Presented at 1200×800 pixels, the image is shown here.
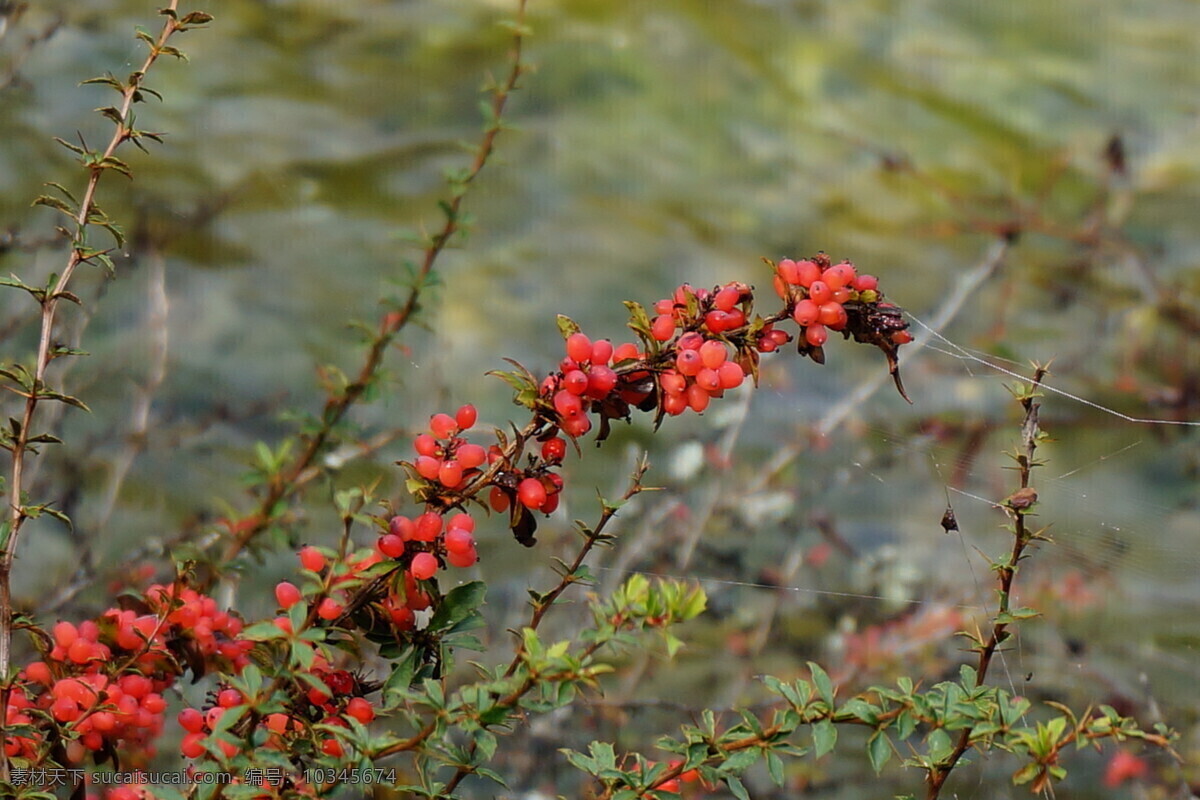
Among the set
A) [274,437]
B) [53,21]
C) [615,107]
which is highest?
[53,21]

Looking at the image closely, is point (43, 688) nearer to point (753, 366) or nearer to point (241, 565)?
point (241, 565)

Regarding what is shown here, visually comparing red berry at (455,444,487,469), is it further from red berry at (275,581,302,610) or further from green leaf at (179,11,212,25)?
green leaf at (179,11,212,25)

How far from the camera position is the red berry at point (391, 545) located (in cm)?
45

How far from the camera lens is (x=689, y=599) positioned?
540 millimetres

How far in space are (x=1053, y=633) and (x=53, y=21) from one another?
5.52 feet

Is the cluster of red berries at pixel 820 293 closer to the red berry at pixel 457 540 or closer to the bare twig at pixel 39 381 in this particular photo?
the red berry at pixel 457 540

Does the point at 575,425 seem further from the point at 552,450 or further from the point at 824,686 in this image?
the point at 824,686

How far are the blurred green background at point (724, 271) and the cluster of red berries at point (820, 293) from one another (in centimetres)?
85

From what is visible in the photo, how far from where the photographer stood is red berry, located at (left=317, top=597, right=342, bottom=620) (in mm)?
454

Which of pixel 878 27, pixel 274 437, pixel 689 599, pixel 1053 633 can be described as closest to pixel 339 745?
pixel 689 599

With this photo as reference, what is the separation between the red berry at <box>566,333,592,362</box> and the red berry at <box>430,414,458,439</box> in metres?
0.06

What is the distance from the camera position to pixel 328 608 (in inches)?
17.9

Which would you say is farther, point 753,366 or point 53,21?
point 53,21

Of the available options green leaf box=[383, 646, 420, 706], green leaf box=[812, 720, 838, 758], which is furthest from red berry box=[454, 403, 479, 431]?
green leaf box=[812, 720, 838, 758]
